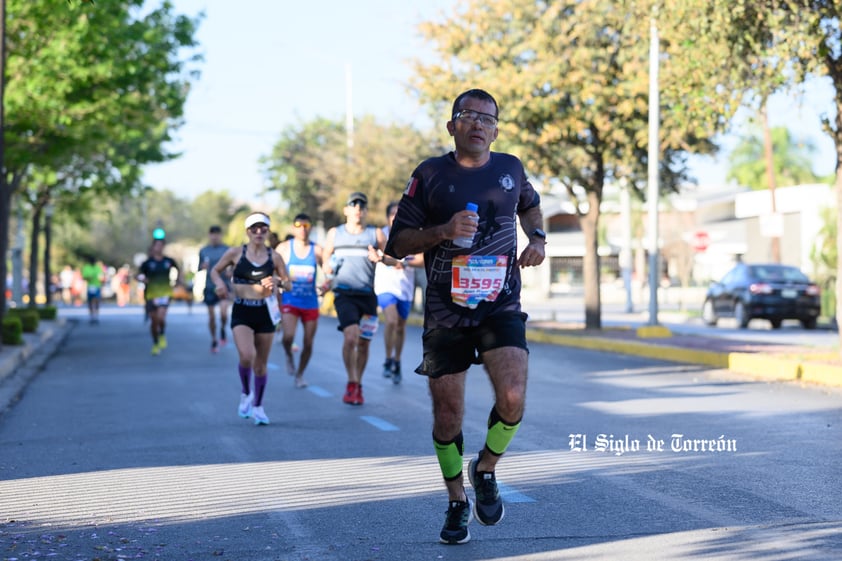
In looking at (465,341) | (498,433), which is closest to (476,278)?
(465,341)

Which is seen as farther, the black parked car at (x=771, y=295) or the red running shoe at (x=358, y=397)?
the black parked car at (x=771, y=295)

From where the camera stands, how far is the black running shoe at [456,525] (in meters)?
6.23

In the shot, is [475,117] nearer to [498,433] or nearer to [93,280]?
[498,433]

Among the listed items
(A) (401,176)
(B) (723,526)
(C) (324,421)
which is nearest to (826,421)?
(C) (324,421)

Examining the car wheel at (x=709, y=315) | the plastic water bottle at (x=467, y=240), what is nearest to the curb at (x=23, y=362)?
the plastic water bottle at (x=467, y=240)

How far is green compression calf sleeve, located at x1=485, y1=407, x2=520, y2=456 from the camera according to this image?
20.6 feet

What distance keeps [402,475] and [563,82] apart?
16083 millimetres

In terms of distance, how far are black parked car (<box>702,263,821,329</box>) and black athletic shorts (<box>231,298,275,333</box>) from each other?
20.5 metres

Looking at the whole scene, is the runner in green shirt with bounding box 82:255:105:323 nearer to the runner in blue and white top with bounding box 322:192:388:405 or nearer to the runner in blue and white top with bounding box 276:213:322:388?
the runner in blue and white top with bounding box 276:213:322:388

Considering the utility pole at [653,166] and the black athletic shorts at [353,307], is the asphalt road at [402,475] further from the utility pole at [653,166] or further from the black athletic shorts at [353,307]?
the utility pole at [653,166]

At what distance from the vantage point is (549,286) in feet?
228

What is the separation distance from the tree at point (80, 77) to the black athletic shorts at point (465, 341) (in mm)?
16812

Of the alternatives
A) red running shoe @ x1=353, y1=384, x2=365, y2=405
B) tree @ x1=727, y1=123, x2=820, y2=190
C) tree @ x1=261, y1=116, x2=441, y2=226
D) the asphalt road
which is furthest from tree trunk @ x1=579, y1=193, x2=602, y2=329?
tree @ x1=727, y1=123, x2=820, y2=190

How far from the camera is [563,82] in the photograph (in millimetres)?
23609
